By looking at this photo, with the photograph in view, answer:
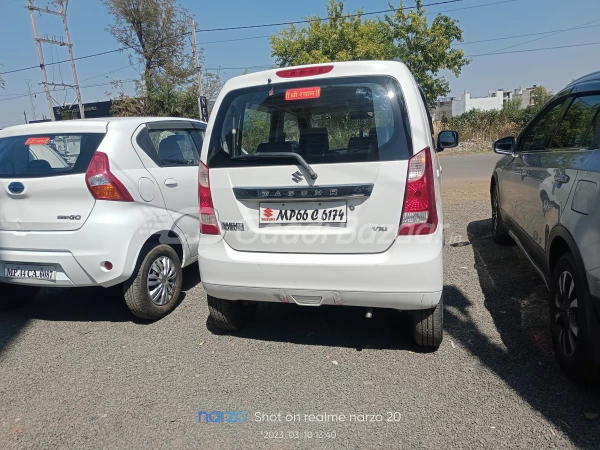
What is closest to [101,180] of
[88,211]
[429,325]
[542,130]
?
[88,211]

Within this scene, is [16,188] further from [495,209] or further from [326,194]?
[495,209]

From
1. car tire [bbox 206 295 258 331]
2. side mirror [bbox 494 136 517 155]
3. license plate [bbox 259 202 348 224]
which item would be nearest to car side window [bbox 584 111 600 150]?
license plate [bbox 259 202 348 224]

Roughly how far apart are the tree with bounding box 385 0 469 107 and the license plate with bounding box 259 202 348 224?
113 ft

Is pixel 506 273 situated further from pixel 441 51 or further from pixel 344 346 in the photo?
pixel 441 51

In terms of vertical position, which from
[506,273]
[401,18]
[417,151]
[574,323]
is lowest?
[506,273]

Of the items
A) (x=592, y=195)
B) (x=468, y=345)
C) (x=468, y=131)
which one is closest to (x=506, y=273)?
(x=468, y=345)

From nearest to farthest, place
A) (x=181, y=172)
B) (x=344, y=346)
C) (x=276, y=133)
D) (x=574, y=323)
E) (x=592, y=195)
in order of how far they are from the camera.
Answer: (x=592, y=195), (x=574, y=323), (x=276, y=133), (x=344, y=346), (x=181, y=172)

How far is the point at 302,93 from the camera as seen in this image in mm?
2990

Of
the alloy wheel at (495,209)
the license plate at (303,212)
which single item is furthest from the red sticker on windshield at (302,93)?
the alloy wheel at (495,209)

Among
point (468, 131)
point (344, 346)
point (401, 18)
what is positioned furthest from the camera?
point (401, 18)

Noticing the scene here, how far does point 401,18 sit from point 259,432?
37634 millimetres

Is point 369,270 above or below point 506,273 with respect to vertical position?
above

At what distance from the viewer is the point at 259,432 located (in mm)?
2502

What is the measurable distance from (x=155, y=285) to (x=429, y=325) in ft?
7.89
